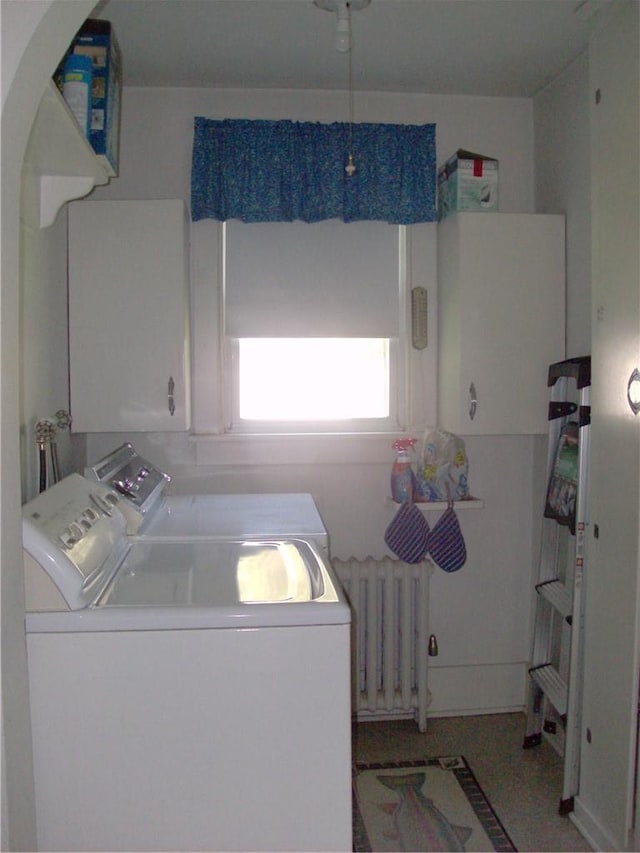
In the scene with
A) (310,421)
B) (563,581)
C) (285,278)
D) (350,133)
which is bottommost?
(563,581)

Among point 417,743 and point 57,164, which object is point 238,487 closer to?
point 417,743

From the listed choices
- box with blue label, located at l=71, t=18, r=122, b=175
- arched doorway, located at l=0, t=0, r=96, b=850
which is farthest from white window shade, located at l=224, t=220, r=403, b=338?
arched doorway, located at l=0, t=0, r=96, b=850

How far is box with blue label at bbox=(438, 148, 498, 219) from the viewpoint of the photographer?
113 inches

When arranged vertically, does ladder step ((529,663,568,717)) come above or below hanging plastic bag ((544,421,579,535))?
below

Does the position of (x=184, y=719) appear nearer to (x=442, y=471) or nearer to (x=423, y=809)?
(x=423, y=809)

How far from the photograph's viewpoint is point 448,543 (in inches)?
119

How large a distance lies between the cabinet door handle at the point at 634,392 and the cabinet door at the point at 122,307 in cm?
156

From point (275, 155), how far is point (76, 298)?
3.35ft

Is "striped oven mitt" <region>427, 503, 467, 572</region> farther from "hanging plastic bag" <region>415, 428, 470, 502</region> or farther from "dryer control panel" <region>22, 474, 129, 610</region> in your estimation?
"dryer control panel" <region>22, 474, 129, 610</region>

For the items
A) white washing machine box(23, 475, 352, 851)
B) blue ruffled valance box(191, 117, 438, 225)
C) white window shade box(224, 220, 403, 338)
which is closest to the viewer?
white washing machine box(23, 475, 352, 851)

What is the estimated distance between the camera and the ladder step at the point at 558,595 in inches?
101

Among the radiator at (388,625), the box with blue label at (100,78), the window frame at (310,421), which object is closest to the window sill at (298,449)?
the window frame at (310,421)

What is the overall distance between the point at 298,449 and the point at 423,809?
4.77 feet

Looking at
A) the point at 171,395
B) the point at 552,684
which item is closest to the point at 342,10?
the point at 171,395
